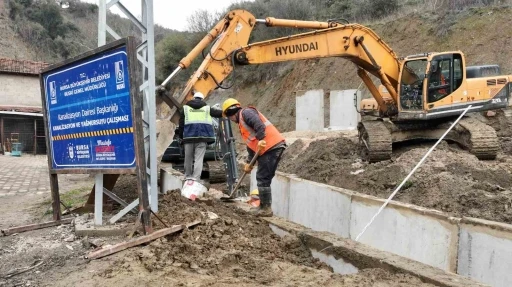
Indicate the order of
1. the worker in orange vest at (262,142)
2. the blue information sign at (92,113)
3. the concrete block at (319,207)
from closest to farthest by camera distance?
the blue information sign at (92,113), the worker in orange vest at (262,142), the concrete block at (319,207)

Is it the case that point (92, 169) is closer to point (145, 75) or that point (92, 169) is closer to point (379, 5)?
point (145, 75)

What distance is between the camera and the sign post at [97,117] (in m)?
4.80

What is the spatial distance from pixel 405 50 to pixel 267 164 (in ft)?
58.3

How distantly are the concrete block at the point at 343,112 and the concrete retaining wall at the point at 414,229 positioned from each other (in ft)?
39.4

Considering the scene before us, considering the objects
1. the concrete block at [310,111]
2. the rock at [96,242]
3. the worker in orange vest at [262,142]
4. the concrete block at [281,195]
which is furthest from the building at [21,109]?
the rock at [96,242]

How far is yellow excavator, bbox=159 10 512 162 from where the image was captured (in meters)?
10.4

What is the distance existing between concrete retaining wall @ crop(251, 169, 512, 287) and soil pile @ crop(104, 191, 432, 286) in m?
1.71

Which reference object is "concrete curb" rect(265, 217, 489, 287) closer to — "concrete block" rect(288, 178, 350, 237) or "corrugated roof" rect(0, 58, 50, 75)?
"concrete block" rect(288, 178, 350, 237)

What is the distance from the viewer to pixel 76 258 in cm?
459

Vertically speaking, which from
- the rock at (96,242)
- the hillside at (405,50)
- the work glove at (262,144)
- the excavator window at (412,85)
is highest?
the hillside at (405,50)

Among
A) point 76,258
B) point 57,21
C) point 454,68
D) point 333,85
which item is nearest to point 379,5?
point 333,85

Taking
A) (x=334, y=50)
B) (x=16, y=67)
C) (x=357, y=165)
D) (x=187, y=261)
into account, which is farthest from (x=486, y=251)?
(x=16, y=67)

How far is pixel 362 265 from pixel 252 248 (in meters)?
1.12

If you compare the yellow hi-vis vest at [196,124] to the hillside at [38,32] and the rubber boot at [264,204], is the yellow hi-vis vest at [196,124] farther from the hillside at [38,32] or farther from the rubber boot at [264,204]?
the hillside at [38,32]
